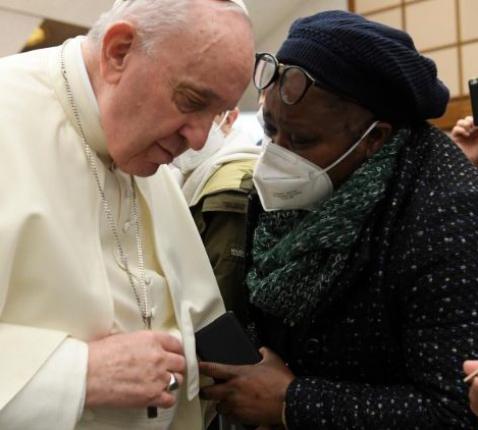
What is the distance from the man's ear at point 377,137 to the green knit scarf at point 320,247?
25 millimetres

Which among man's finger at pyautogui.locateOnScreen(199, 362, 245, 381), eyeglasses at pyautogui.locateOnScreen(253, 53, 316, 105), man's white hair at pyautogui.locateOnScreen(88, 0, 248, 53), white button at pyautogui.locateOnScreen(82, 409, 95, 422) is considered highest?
man's white hair at pyautogui.locateOnScreen(88, 0, 248, 53)

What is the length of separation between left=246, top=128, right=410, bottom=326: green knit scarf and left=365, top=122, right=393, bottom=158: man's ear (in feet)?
0.08

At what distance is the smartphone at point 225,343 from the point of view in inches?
48.9

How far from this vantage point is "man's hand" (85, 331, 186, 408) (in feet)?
3.27

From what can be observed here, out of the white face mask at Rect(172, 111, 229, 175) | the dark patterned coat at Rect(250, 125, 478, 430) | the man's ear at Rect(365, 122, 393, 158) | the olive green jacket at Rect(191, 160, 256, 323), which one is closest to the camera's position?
the dark patterned coat at Rect(250, 125, 478, 430)

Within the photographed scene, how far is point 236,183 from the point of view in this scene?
1.61 metres

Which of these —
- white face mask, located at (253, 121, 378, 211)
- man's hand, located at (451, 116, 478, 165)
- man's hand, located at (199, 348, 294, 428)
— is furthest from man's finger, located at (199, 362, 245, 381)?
man's hand, located at (451, 116, 478, 165)

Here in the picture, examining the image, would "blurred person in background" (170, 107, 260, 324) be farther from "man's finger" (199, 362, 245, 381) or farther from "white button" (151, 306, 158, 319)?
"white button" (151, 306, 158, 319)

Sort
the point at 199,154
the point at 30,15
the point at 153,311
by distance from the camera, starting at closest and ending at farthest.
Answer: the point at 153,311, the point at 199,154, the point at 30,15

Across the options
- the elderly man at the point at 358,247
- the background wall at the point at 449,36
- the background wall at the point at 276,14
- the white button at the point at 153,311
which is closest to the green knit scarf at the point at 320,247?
the elderly man at the point at 358,247

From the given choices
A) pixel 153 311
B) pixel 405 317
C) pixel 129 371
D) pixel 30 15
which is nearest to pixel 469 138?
pixel 405 317

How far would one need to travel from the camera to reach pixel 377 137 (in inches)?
54.4

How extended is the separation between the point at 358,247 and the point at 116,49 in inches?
23.1

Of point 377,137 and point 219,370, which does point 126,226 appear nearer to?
point 219,370
